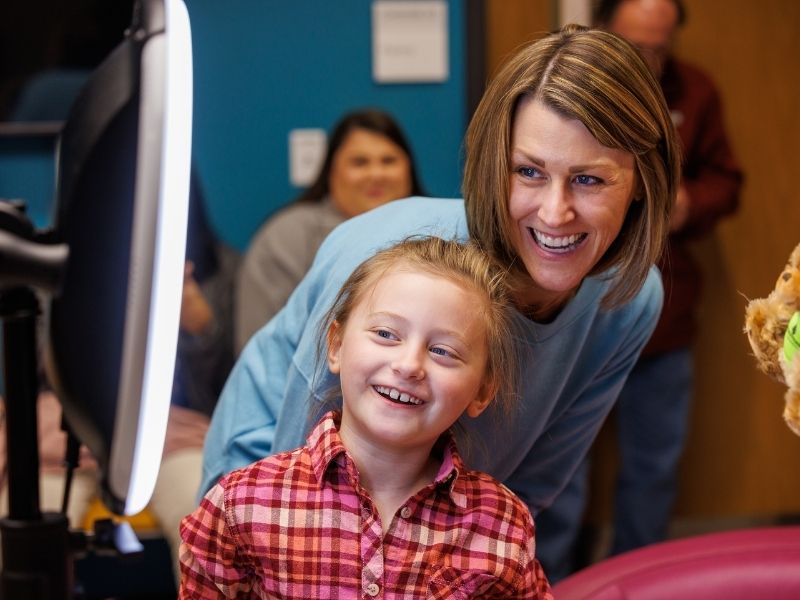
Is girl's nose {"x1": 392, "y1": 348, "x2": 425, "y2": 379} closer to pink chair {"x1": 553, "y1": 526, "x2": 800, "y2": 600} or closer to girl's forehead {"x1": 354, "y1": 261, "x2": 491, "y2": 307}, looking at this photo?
girl's forehead {"x1": 354, "y1": 261, "x2": 491, "y2": 307}

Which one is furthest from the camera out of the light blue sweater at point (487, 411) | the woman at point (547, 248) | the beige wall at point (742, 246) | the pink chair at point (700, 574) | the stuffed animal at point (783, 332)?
the beige wall at point (742, 246)

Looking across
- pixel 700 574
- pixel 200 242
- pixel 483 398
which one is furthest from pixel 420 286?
pixel 200 242

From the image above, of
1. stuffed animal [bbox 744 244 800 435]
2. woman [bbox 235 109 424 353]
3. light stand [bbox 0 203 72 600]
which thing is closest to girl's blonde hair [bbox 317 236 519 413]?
stuffed animal [bbox 744 244 800 435]

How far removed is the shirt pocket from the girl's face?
0.43ft

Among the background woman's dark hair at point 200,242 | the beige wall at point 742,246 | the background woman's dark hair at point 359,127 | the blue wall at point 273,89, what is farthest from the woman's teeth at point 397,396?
the beige wall at point 742,246

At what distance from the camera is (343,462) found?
1.11 meters

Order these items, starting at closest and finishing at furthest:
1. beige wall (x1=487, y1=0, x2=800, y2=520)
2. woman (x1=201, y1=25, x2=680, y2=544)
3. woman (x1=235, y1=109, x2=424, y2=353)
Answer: woman (x1=201, y1=25, x2=680, y2=544), woman (x1=235, y1=109, x2=424, y2=353), beige wall (x1=487, y1=0, x2=800, y2=520)

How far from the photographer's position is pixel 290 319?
138cm

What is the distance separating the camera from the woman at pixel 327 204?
2.76 metres

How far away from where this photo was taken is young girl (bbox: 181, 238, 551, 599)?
41.8 inches

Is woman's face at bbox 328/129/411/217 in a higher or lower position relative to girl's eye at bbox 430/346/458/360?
higher

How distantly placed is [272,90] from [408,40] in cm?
41

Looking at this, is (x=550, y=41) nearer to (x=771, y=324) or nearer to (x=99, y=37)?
(x=771, y=324)

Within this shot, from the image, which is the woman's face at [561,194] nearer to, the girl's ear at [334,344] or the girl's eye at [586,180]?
the girl's eye at [586,180]
